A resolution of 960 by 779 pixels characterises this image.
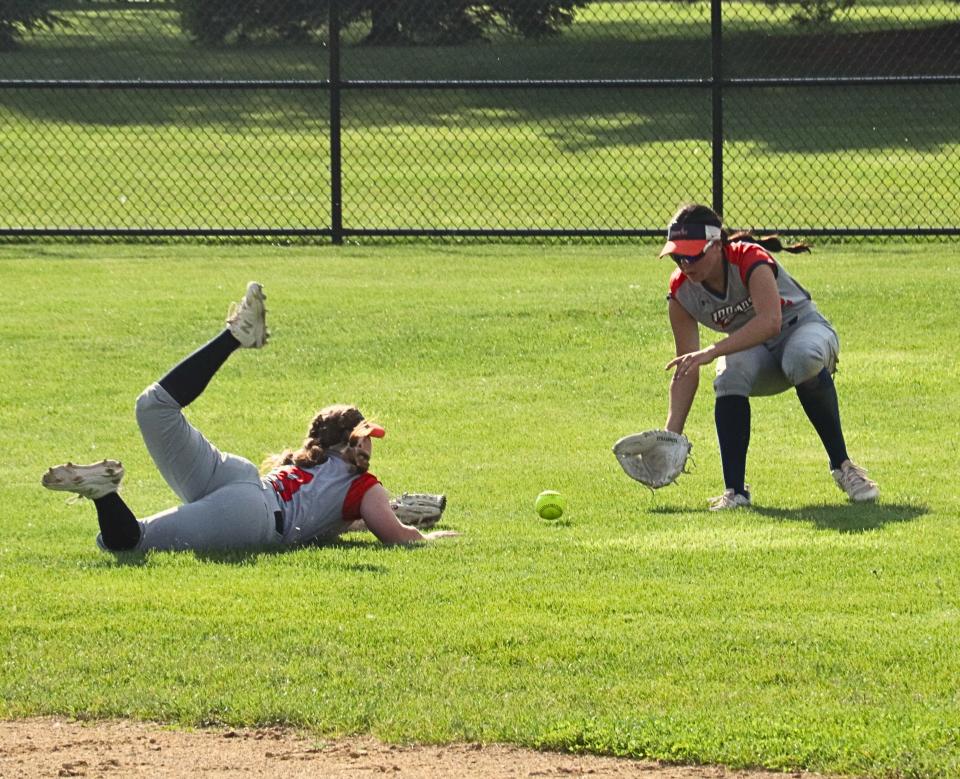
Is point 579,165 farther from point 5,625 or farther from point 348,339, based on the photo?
point 5,625

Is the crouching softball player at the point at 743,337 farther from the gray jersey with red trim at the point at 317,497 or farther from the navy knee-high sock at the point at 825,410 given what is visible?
the gray jersey with red trim at the point at 317,497

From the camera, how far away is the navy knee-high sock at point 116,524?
6.68m

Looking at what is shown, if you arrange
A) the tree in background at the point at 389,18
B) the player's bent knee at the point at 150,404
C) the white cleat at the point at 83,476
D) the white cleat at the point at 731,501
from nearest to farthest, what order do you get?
the white cleat at the point at 83,476, the player's bent knee at the point at 150,404, the white cleat at the point at 731,501, the tree in background at the point at 389,18

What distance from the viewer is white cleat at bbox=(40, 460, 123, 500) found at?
6527 mm

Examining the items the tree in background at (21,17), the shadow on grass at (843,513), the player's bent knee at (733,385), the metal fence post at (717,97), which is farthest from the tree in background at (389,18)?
the shadow on grass at (843,513)

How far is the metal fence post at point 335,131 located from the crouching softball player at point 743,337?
26.1ft

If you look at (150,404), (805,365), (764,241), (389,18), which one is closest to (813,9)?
(389,18)

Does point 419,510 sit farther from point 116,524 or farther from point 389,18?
point 389,18

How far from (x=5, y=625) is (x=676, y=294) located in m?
3.26

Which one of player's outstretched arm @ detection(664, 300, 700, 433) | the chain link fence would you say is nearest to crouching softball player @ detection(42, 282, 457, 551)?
player's outstretched arm @ detection(664, 300, 700, 433)

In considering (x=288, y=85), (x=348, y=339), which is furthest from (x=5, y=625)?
(x=288, y=85)

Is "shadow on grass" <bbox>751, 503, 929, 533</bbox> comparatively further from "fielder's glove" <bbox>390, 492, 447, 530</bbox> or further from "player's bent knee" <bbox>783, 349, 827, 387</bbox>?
"fielder's glove" <bbox>390, 492, 447, 530</bbox>

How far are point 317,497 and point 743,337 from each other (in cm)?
183

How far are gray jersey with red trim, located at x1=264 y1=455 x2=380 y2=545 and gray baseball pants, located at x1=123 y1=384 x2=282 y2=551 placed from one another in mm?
76
